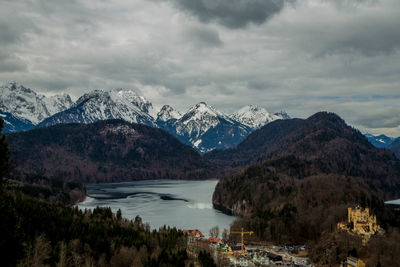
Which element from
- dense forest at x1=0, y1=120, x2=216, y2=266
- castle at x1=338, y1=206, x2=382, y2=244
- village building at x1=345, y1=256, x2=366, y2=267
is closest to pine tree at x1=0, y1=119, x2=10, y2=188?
dense forest at x1=0, y1=120, x2=216, y2=266

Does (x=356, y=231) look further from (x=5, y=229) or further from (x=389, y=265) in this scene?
(x=5, y=229)

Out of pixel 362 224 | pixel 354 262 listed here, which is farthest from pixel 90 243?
pixel 362 224

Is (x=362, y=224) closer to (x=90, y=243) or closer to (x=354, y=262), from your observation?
(x=354, y=262)

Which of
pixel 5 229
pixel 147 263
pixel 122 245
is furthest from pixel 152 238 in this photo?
pixel 5 229

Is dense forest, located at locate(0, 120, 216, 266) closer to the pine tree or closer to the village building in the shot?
the pine tree

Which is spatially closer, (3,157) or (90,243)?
(3,157)

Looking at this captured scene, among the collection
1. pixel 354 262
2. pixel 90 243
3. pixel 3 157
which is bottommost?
pixel 354 262

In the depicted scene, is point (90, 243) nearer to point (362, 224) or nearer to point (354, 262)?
point (354, 262)

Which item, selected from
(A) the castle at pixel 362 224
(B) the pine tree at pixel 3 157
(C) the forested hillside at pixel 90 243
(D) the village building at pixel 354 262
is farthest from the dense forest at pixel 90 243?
(A) the castle at pixel 362 224

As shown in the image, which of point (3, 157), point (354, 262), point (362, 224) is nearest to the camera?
point (3, 157)

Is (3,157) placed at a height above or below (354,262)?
above

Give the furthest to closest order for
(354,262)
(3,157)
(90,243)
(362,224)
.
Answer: (362,224) < (354,262) < (90,243) < (3,157)

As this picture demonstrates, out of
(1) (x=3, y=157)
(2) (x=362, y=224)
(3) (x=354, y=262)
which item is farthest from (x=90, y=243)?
(2) (x=362, y=224)
